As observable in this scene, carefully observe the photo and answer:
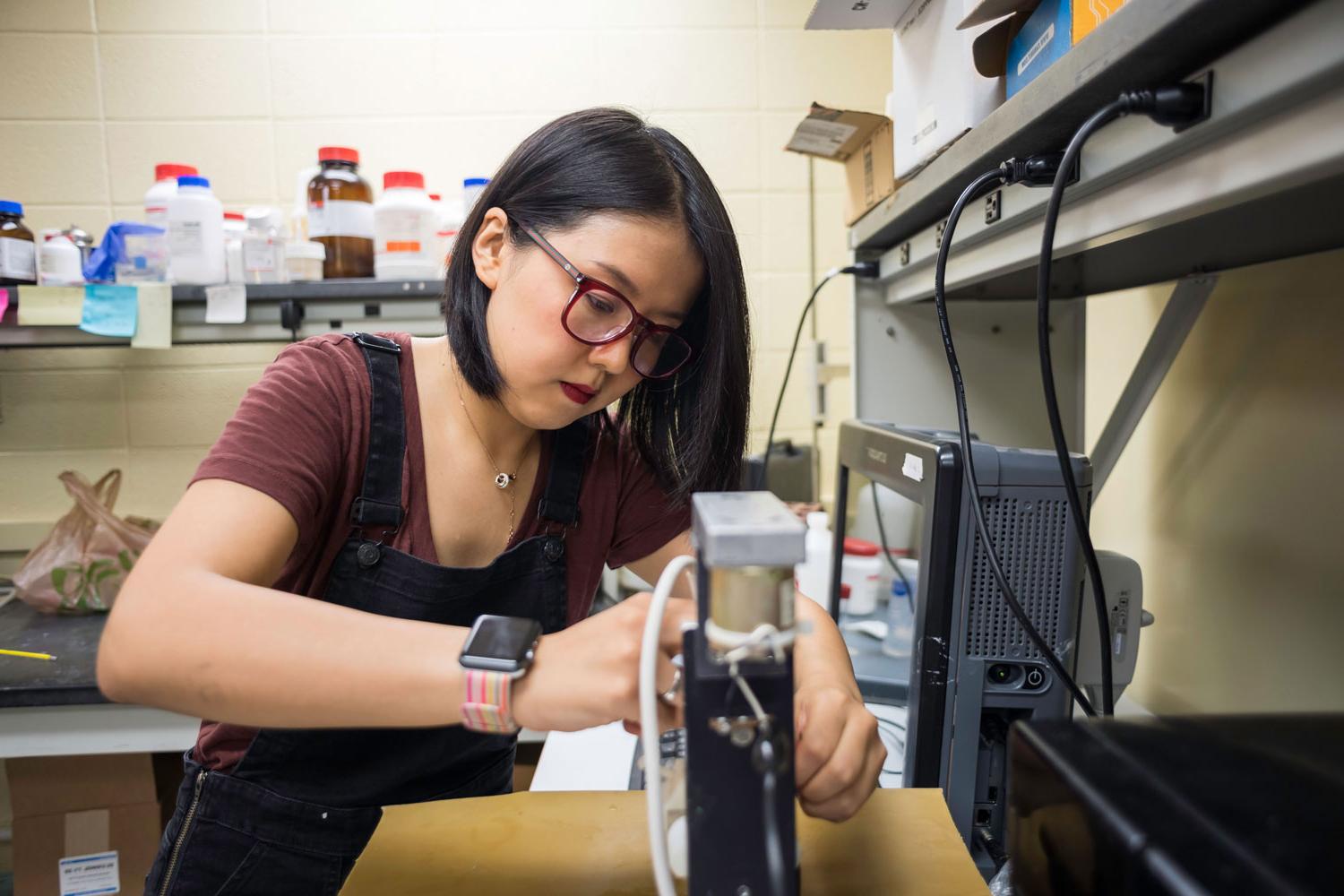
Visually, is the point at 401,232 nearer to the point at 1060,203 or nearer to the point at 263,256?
the point at 263,256

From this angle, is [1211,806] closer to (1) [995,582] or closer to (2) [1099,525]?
(1) [995,582]

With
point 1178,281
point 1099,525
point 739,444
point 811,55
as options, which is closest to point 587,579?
point 739,444

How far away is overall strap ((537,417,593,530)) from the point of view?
107cm

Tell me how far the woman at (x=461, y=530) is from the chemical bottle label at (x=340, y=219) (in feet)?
2.79

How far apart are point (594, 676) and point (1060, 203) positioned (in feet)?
1.92

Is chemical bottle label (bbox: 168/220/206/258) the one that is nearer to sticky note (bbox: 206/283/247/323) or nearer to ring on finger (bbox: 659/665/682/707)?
sticky note (bbox: 206/283/247/323)

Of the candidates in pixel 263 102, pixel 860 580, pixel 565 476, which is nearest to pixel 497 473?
pixel 565 476

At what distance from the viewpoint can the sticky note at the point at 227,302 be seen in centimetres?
174

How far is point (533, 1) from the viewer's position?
85.2 inches

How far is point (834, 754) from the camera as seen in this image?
2.12ft

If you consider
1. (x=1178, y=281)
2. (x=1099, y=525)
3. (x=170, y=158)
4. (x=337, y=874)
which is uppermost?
(x=170, y=158)

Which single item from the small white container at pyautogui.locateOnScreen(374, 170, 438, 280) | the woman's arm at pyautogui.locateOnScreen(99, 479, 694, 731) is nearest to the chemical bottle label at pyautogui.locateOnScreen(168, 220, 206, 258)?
the small white container at pyautogui.locateOnScreen(374, 170, 438, 280)

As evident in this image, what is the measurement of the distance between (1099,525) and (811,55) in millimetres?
1473

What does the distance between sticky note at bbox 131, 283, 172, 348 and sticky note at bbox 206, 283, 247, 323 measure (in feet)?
0.26
